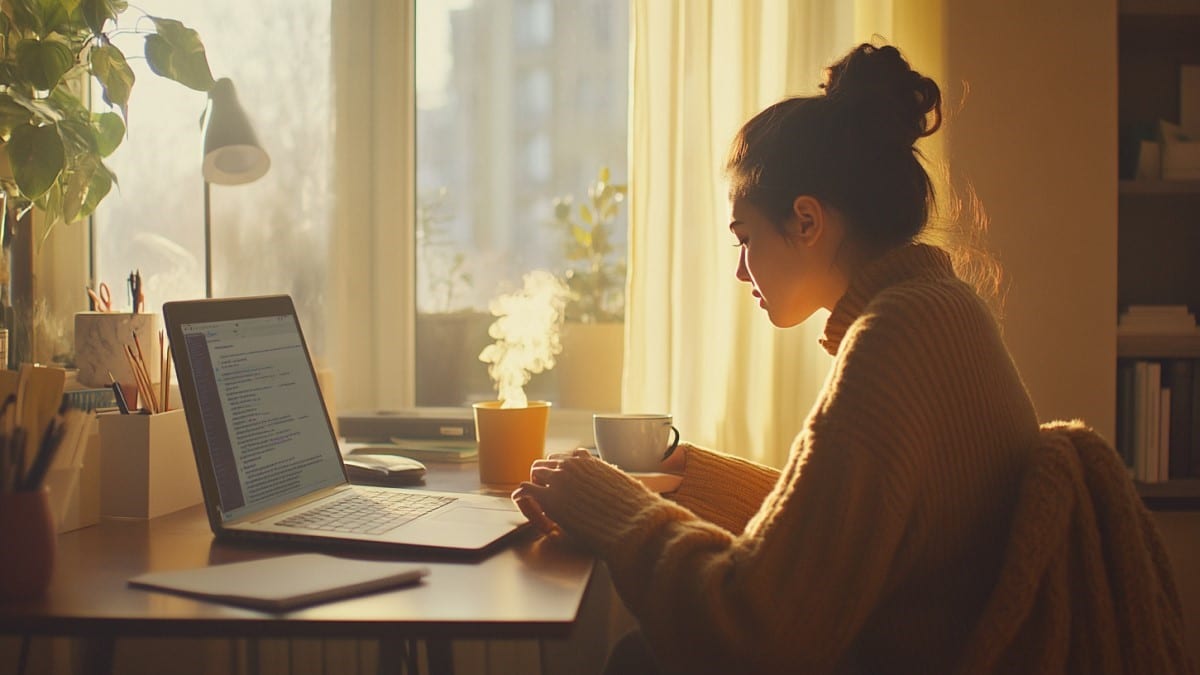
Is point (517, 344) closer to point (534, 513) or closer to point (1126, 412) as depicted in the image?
point (534, 513)

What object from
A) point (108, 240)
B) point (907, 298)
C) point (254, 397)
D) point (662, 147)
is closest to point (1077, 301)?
point (662, 147)

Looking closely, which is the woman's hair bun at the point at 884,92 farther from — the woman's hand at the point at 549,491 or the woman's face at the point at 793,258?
the woman's hand at the point at 549,491

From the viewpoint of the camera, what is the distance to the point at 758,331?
7.04 ft

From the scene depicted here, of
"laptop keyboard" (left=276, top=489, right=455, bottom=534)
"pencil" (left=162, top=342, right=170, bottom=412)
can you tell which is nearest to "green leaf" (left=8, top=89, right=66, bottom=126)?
"pencil" (left=162, top=342, right=170, bottom=412)

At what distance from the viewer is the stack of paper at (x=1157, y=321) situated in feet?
6.86

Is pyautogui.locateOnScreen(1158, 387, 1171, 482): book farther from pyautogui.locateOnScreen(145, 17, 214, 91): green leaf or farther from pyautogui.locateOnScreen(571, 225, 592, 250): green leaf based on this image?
pyautogui.locateOnScreen(145, 17, 214, 91): green leaf

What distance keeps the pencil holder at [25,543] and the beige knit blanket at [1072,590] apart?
803 mm

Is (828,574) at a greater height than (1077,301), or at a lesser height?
lesser

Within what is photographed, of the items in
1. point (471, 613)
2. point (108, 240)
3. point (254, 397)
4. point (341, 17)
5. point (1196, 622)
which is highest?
point (341, 17)

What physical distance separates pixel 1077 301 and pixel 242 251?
1.82m

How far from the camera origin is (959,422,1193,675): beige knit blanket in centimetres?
92

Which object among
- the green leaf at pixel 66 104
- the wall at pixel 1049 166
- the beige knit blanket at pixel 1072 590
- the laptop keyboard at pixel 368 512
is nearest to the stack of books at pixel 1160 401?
the wall at pixel 1049 166

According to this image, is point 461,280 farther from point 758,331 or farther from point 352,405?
point 758,331

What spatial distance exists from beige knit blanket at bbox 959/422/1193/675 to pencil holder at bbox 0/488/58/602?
0.80 meters
